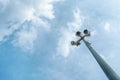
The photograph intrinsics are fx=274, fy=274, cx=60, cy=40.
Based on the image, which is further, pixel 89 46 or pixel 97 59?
pixel 89 46

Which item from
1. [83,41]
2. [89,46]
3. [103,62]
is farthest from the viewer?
[83,41]

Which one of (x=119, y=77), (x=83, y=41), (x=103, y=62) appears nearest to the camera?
(x=119, y=77)

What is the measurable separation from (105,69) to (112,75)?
0.85 meters

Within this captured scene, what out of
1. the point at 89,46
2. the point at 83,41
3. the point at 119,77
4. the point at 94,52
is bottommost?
the point at 119,77

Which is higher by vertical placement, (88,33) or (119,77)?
(88,33)

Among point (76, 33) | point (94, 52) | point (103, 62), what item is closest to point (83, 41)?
point (76, 33)

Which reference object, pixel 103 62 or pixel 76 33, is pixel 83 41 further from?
pixel 103 62

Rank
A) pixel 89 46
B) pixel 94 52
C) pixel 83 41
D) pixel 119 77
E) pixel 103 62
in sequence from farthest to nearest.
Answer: pixel 83 41 → pixel 89 46 → pixel 94 52 → pixel 103 62 → pixel 119 77

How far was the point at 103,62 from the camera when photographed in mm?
19141

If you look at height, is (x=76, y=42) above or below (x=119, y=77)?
above

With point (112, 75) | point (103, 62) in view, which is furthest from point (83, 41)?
point (112, 75)

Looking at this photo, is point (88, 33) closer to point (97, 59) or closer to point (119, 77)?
point (97, 59)

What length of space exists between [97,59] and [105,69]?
1.75 meters

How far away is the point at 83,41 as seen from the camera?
983 inches
